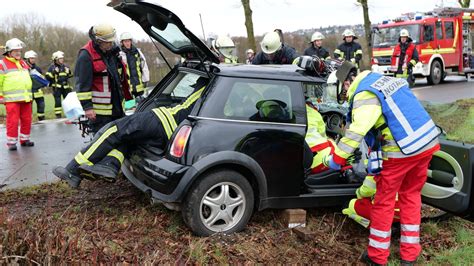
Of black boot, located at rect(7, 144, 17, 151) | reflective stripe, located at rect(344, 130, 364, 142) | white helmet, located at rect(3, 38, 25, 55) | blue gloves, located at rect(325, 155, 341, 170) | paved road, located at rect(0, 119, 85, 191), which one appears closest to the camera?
reflective stripe, located at rect(344, 130, 364, 142)

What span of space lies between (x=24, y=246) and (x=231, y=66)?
2503 millimetres

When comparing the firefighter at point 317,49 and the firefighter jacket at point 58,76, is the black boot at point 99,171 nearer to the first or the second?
the firefighter at point 317,49

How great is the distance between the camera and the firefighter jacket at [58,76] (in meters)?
12.7

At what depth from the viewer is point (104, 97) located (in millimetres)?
5414

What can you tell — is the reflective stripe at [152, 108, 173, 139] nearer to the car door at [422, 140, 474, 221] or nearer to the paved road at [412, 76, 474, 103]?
the car door at [422, 140, 474, 221]

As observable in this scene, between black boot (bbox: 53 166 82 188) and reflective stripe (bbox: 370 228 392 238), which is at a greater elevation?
black boot (bbox: 53 166 82 188)

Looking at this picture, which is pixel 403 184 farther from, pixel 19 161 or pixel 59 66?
pixel 59 66

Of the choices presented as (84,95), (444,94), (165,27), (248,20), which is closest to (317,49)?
(248,20)

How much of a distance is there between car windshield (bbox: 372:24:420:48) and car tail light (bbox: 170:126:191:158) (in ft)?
53.3

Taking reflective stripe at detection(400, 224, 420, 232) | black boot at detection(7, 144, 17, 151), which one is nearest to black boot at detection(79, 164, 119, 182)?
reflective stripe at detection(400, 224, 420, 232)

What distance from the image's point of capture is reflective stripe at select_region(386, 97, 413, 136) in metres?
3.38

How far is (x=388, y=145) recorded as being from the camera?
11.5 feet

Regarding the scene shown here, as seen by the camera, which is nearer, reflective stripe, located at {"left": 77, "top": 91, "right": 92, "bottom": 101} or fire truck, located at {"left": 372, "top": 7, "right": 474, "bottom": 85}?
reflective stripe, located at {"left": 77, "top": 91, "right": 92, "bottom": 101}

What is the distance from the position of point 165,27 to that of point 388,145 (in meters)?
2.15
